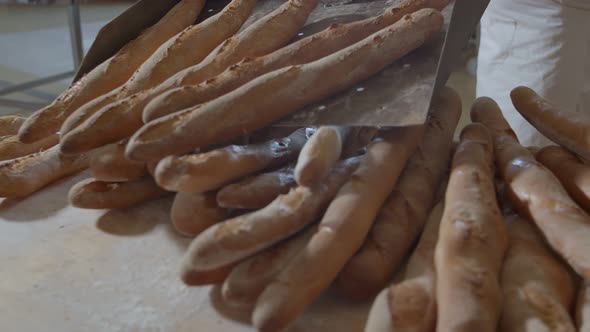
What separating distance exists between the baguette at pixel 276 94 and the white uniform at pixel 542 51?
2.59 feet

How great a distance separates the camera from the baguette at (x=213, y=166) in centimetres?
71

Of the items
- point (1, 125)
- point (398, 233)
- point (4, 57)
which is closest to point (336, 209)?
point (398, 233)

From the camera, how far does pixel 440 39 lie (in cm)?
102

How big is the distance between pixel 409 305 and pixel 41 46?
4348 millimetres

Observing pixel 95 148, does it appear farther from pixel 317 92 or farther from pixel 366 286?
pixel 366 286

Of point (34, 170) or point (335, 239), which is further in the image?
point (34, 170)

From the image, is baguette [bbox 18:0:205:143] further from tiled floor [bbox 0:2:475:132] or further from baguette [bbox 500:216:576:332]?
tiled floor [bbox 0:2:475:132]

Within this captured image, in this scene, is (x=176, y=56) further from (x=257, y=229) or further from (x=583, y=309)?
(x=583, y=309)

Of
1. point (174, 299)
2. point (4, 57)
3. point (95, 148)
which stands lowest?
point (4, 57)

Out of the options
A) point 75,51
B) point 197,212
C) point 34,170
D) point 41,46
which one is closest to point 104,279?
point 197,212

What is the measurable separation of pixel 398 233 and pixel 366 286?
81 mm

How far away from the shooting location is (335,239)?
63 centimetres

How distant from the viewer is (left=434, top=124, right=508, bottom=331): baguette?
53cm

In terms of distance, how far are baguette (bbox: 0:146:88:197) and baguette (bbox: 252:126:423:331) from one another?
1.69 ft
